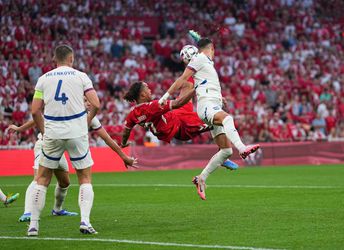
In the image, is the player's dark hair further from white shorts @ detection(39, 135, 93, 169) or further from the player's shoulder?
white shorts @ detection(39, 135, 93, 169)

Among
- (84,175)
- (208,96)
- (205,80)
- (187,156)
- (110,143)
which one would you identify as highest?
(205,80)

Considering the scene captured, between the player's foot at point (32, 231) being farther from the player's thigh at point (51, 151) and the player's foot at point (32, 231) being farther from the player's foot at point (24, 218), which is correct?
the player's foot at point (24, 218)

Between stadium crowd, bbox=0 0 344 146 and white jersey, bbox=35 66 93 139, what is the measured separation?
16.0 meters

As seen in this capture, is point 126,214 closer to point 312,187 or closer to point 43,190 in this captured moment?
point 43,190

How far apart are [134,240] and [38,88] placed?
229 cm

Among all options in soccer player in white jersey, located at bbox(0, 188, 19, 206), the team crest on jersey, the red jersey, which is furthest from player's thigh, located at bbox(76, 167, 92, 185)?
soccer player in white jersey, located at bbox(0, 188, 19, 206)

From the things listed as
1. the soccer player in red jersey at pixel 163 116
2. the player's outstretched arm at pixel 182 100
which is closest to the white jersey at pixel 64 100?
the soccer player in red jersey at pixel 163 116

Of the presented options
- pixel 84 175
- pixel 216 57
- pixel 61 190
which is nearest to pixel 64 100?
pixel 84 175

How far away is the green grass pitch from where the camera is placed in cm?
970

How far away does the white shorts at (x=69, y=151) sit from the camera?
10.4 meters

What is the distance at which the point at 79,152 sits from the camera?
10.4 meters

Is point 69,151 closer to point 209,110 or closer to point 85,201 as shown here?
point 85,201

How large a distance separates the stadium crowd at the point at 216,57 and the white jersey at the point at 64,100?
1595 centimetres

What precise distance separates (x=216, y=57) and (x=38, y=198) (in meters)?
25.5
